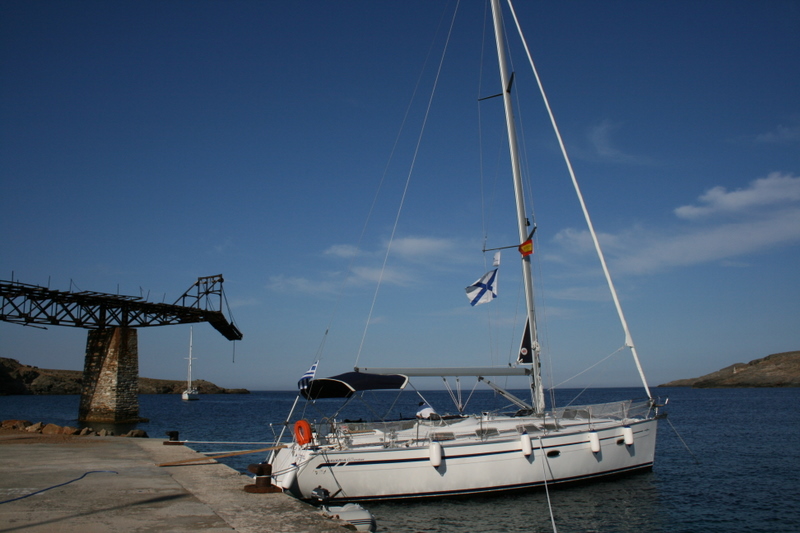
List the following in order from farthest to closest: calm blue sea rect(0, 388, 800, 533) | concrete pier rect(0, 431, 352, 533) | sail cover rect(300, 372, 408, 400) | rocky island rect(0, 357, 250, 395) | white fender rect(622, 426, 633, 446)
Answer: rocky island rect(0, 357, 250, 395) → white fender rect(622, 426, 633, 446) → sail cover rect(300, 372, 408, 400) → calm blue sea rect(0, 388, 800, 533) → concrete pier rect(0, 431, 352, 533)

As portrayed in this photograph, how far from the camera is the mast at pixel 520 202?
65.3 ft

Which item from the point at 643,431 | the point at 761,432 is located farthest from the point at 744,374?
the point at 643,431

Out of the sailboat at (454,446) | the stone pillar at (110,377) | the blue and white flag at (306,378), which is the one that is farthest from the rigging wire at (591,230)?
the stone pillar at (110,377)

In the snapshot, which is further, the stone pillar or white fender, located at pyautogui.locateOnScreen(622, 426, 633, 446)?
the stone pillar

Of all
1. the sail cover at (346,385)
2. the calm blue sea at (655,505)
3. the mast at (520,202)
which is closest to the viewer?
the calm blue sea at (655,505)

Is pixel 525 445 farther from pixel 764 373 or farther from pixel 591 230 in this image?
pixel 764 373

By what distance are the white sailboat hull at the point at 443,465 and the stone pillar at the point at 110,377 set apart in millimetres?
30656

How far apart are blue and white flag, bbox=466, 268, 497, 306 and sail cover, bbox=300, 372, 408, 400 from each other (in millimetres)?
5488

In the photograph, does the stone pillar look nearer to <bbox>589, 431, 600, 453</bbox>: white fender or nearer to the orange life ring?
the orange life ring

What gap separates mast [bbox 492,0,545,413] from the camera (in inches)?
784

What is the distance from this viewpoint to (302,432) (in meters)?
15.1

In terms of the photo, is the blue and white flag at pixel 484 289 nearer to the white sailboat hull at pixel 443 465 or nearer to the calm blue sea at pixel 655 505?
the white sailboat hull at pixel 443 465

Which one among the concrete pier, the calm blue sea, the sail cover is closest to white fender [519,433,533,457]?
the calm blue sea

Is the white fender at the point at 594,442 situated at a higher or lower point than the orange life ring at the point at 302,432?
lower
